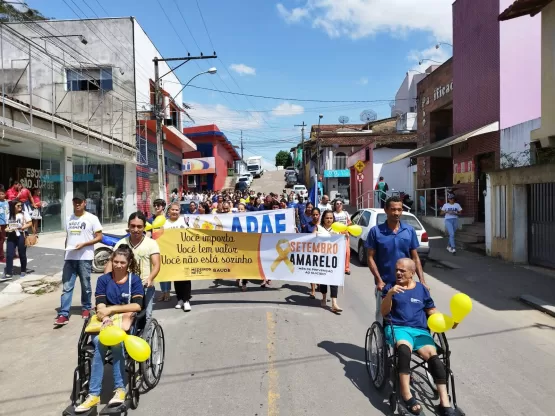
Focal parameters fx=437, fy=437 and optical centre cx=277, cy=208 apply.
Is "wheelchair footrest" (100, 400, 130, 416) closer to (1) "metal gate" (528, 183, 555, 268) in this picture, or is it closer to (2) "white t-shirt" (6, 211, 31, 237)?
(2) "white t-shirt" (6, 211, 31, 237)

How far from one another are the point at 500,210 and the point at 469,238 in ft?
9.45

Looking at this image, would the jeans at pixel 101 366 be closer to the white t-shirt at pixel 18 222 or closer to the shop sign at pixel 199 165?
the white t-shirt at pixel 18 222

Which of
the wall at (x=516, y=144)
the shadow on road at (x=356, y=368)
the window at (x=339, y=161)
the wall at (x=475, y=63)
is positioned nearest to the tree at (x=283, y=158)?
the window at (x=339, y=161)

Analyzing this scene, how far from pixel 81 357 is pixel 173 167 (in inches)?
1319

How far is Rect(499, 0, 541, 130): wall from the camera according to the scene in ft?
48.9

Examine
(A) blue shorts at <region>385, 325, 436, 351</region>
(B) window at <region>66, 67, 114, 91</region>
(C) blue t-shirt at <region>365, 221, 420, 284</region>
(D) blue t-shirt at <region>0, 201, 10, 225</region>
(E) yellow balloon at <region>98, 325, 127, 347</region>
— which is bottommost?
(A) blue shorts at <region>385, 325, 436, 351</region>

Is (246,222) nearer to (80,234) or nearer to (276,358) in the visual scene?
(80,234)

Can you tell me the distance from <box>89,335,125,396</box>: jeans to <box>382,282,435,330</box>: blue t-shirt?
97.6 inches

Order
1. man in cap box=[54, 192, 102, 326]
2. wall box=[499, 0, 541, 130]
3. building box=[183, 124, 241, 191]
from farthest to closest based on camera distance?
building box=[183, 124, 241, 191] < wall box=[499, 0, 541, 130] < man in cap box=[54, 192, 102, 326]

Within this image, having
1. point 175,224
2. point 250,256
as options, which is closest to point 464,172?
point 250,256

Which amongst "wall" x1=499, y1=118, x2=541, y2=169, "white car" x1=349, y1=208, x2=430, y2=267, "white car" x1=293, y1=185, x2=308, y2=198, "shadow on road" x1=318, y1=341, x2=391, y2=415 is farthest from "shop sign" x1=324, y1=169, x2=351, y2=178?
"shadow on road" x1=318, y1=341, x2=391, y2=415

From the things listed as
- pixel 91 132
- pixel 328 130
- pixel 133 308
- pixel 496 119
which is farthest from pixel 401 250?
pixel 328 130

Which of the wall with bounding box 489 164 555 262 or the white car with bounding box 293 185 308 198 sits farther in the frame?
the white car with bounding box 293 185 308 198

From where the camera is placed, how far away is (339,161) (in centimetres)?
4388
